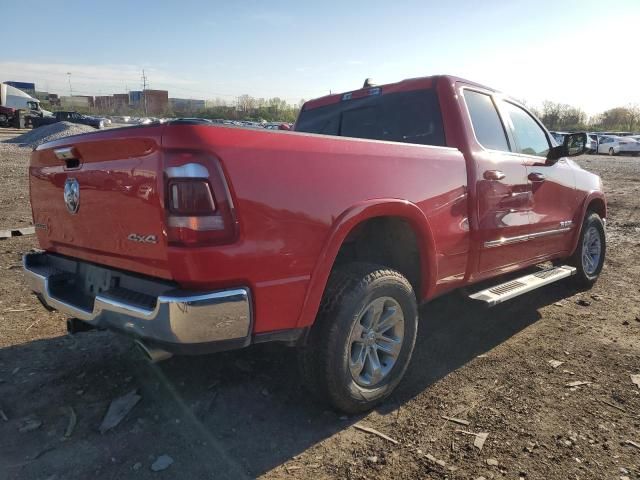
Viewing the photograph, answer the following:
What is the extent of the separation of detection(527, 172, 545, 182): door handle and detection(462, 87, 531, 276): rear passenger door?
88mm

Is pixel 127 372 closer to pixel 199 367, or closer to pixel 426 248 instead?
pixel 199 367

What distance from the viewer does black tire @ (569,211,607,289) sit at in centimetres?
548

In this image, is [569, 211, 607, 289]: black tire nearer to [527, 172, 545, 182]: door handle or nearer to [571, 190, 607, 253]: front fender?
[571, 190, 607, 253]: front fender

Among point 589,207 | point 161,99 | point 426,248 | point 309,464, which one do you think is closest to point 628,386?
point 426,248

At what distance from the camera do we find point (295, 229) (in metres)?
2.43

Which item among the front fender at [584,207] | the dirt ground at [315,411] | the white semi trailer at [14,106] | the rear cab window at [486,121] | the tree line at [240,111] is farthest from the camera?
the tree line at [240,111]

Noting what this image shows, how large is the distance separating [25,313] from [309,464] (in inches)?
124

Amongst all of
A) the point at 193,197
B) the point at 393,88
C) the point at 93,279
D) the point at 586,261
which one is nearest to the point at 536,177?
the point at 393,88

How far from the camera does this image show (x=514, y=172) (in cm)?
407

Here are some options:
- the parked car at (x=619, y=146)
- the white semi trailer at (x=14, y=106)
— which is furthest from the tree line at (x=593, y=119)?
the white semi trailer at (x=14, y=106)

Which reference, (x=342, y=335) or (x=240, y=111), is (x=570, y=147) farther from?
(x=240, y=111)

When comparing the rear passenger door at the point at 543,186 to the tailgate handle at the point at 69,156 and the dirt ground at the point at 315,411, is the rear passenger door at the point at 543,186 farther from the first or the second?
the tailgate handle at the point at 69,156

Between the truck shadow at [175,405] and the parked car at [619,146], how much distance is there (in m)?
37.7

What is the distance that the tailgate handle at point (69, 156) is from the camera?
2.72 m
